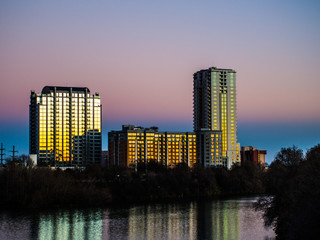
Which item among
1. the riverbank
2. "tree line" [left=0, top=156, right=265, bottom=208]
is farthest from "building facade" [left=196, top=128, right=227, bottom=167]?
the riverbank

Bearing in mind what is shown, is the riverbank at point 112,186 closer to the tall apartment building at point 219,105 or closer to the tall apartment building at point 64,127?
the tall apartment building at point 219,105

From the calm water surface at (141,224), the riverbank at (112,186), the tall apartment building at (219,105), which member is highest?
the tall apartment building at (219,105)

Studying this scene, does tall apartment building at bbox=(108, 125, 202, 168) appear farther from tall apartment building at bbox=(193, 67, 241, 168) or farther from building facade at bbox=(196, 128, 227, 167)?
tall apartment building at bbox=(193, 67, 241, 168)

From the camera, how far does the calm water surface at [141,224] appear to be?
44.1 meters

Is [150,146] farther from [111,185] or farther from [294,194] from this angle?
[294,194]

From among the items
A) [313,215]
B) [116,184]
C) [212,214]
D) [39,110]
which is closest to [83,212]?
[212,214]

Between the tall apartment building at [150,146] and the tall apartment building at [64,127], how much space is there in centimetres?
1412

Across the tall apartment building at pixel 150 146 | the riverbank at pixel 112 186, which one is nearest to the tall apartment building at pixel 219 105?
the tall apartment building at pixel 150 146

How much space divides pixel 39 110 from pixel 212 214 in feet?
386

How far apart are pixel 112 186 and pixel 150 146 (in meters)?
72.4

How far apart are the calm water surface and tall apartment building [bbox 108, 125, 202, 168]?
288 ft

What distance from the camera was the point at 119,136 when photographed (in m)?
157

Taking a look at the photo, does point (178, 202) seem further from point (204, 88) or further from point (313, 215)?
point (204, 88)

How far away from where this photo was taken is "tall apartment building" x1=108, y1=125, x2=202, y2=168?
506 ft
